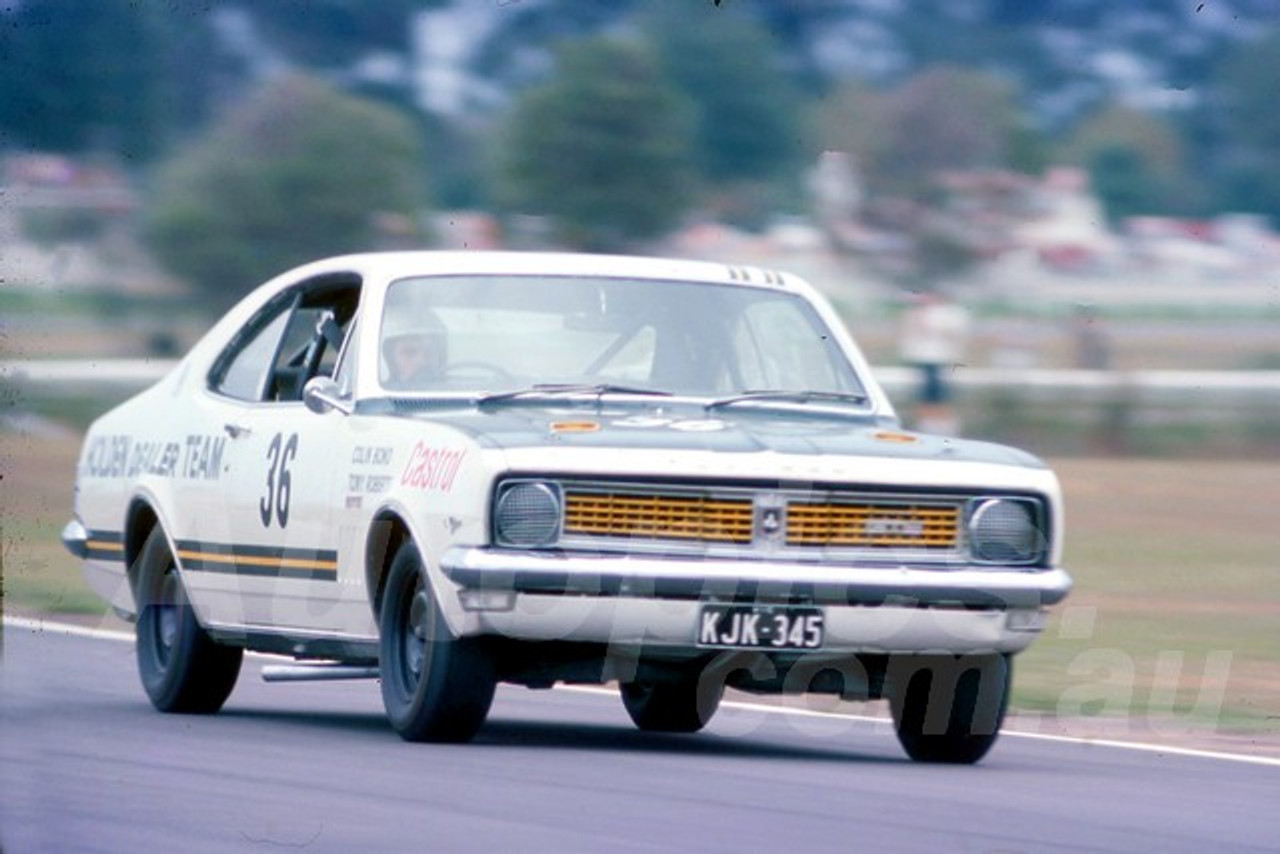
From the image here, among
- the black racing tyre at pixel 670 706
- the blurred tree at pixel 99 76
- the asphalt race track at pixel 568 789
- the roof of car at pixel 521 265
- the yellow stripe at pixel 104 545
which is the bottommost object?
the asphalt race track at pixel 568 789

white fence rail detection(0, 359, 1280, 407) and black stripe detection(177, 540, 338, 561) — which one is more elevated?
white fence rail detection(0, 359, 1280, 407)

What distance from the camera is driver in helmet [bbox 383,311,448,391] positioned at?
28.4 ft

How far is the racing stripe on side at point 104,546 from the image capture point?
32.3 feet

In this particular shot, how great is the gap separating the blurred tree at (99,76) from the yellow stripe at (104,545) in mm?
8192

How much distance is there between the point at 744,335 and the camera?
9141 mm

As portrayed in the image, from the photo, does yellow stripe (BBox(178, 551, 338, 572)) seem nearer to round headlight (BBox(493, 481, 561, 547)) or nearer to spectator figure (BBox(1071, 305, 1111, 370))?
round headlight (BBox(493, 481, 561, 547))

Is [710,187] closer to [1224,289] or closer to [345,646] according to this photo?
[1224,289]

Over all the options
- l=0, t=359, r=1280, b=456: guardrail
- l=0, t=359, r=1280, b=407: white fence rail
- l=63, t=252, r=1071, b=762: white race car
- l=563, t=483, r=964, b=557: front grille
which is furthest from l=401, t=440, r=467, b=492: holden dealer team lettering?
l=0, t=359, r=1280, b=456: guardrail

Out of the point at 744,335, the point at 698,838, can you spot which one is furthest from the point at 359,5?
the point at 698,838

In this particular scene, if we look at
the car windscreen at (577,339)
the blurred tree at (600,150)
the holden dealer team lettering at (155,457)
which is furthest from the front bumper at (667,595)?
the blurred tree at (600,150)

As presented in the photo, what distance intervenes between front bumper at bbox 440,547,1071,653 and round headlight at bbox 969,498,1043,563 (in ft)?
0.67

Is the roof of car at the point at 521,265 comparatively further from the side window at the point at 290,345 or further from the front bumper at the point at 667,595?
the front bumper at the point at 667,595

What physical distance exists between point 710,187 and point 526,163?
245cm

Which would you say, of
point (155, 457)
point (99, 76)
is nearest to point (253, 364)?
point (155, 457)
